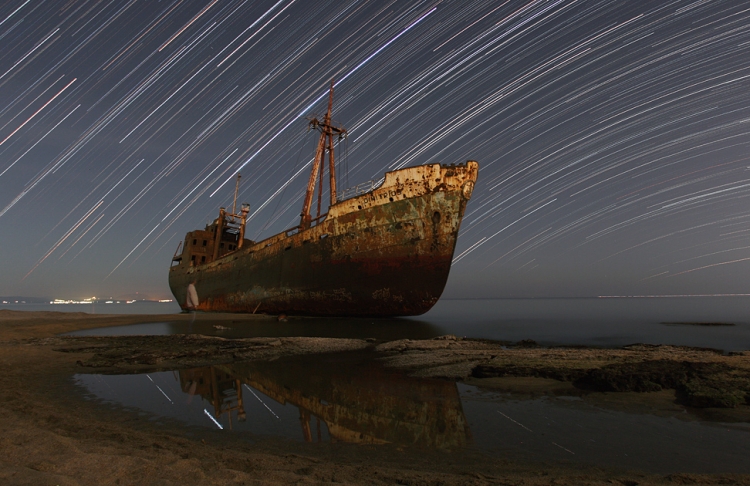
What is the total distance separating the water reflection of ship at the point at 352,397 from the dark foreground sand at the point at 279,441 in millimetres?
398

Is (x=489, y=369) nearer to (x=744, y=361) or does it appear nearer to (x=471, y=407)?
Answer: (x=471, y=407)

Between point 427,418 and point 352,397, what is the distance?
125 cm

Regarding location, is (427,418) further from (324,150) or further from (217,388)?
(324,150)

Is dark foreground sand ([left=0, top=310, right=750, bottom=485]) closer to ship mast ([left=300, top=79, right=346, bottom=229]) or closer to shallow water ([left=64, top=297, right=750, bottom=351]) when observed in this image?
shallow water ([left=64, top=297, right=750, bottom=351])

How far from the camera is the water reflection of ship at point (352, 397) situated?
3.56m

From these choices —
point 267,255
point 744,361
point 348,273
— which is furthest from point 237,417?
point 267,255

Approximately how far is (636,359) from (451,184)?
34.8ft

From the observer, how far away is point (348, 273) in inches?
672

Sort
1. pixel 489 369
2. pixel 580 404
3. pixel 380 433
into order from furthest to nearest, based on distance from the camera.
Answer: pixel 489 369 → pixel 580 404 → pixel 380 433

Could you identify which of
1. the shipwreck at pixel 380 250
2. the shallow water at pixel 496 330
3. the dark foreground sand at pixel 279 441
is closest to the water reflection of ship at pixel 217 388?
the dark foreground sand at pixel 279 441

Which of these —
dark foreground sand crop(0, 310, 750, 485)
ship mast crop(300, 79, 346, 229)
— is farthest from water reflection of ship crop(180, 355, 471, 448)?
ship mast crop(300, 79, 346, 229)

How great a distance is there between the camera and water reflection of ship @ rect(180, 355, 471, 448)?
11.7ft

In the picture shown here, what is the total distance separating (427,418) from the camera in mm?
3936

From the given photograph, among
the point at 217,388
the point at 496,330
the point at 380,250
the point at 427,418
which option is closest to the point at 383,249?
the point at 380,250
